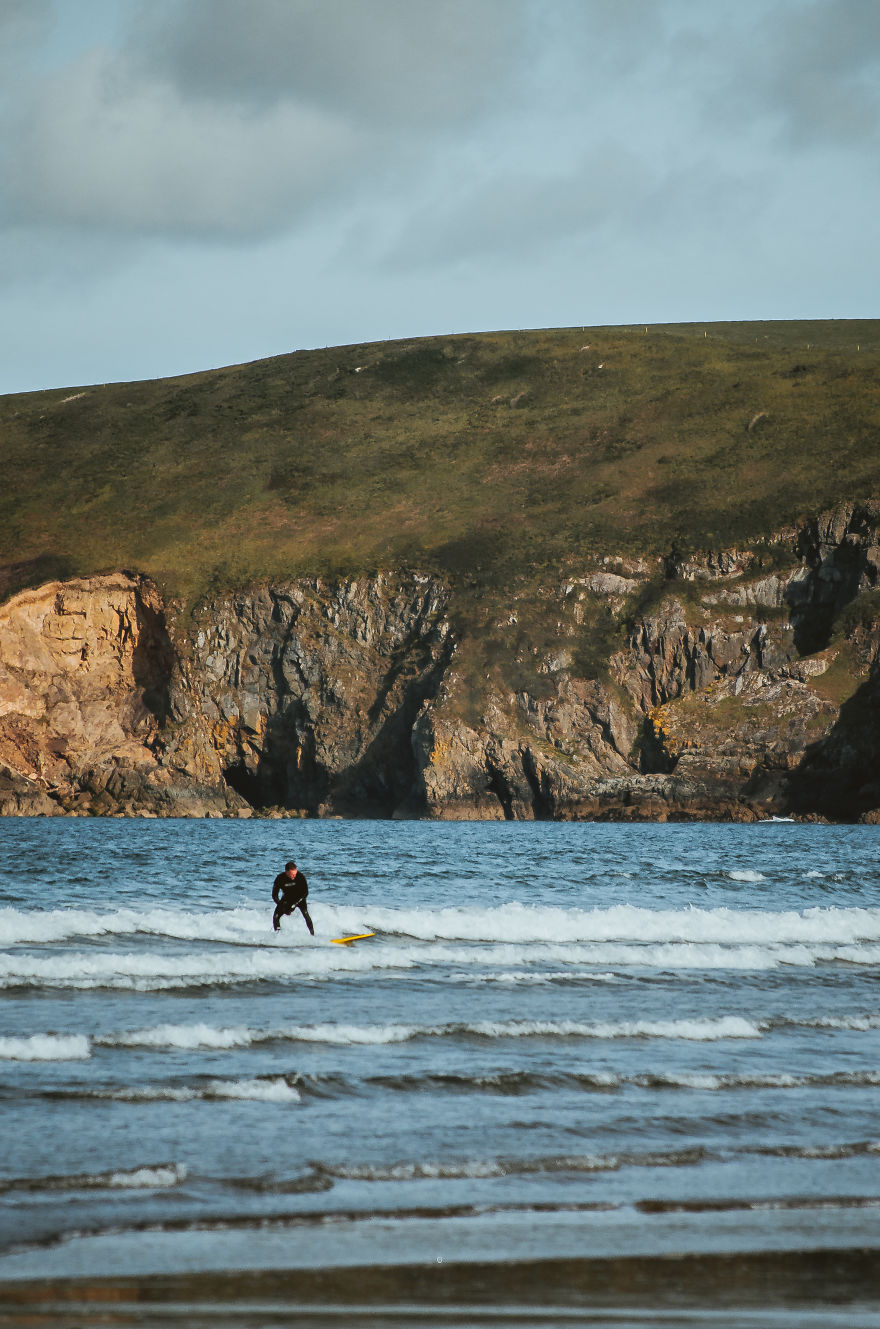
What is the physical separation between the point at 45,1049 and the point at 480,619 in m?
103

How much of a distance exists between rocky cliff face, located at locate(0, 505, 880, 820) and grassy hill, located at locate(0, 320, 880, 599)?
485 cm

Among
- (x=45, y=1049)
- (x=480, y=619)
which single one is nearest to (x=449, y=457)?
(x=480, y=619)

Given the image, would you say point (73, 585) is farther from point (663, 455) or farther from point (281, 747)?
point (663, 455)

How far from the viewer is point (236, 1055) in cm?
1126

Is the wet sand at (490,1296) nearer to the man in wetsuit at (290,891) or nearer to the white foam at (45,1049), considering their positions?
the white foam at (45,1049)

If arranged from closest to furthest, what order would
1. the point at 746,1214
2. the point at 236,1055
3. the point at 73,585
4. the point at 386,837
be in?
1. the point at 746,1214
2. the point at 236,1055
3. the point at 386,837
4. the point at 73,585

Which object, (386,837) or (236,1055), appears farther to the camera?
(386,837)

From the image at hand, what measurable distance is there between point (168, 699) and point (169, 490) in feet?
109

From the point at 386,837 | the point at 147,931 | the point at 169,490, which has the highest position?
the point at 169,490

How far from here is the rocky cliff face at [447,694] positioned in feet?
330

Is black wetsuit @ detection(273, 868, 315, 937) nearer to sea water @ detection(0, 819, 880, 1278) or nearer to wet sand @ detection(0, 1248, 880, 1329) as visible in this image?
sea water @ detection(0, 819, 880, 1278)

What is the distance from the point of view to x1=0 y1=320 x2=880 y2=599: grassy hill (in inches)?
4742

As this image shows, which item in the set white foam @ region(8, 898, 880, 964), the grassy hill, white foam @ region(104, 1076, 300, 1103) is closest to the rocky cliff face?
the grassy hill

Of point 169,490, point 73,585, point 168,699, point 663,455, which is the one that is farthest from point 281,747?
point 663,455
